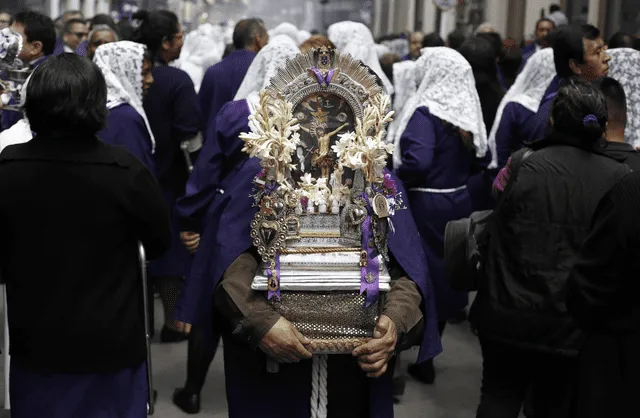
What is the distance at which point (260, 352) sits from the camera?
3389mm

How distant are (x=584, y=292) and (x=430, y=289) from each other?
2.24ft

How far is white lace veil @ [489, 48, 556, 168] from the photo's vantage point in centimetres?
597

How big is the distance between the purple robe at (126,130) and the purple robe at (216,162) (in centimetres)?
39

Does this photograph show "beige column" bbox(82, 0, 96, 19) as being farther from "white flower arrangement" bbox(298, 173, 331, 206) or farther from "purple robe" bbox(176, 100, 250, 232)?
"white flower arrangement" bbox(298, 173, 331, 206)

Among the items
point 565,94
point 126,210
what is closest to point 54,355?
point 126,210

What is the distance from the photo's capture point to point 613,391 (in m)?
2.82

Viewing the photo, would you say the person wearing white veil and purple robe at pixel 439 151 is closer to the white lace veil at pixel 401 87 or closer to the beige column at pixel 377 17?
the white lace veil at pixel 401 87

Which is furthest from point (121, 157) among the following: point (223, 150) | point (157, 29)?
point (157, 29)

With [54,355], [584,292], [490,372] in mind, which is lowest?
[490,372]

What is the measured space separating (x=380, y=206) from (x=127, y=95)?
7.53 feet

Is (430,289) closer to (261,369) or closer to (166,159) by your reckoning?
(261,369)

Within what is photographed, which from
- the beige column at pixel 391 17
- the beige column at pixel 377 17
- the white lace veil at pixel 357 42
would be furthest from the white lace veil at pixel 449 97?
the beige column at pixel 377 17

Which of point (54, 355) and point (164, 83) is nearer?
point (54, 355)

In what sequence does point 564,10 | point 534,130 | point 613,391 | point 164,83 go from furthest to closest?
point 564,10
point 164,83
point 534,130
point 613,391
